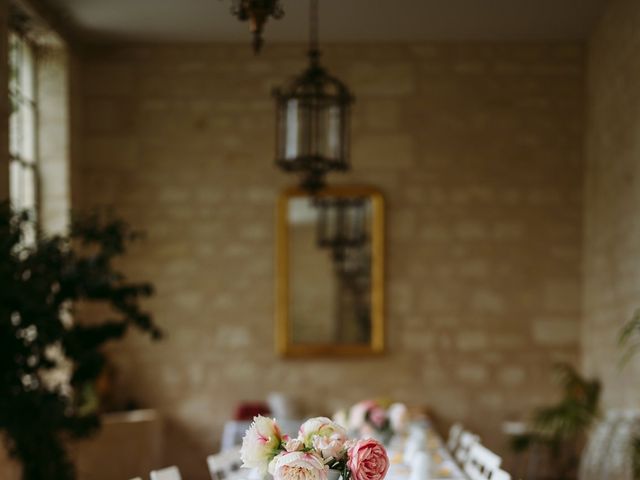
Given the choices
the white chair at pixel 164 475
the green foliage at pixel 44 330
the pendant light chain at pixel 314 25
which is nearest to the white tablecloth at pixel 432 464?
the white chair at pixel 164 475

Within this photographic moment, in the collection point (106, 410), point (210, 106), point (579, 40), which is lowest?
point (106, 410)

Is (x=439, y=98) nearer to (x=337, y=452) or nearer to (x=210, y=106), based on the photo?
(x=210, y=106)

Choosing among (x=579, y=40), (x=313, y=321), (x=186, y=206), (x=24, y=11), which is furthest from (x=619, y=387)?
(x=24, y=11)

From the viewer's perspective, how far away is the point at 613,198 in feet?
20.6

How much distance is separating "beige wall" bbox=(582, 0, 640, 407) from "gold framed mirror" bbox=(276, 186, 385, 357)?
1669mm

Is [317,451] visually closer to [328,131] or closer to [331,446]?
[331,446]

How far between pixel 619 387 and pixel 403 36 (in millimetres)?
3201

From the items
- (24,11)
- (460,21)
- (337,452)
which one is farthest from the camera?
(460,21)

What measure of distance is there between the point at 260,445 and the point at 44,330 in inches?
72.7

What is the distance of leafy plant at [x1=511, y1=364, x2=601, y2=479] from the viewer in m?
5.96

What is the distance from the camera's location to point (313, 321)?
7043mm

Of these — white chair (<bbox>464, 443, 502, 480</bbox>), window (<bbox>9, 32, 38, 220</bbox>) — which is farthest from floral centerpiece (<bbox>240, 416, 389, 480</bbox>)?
window (<bbox>9, 32, 38, 220</bbox>)

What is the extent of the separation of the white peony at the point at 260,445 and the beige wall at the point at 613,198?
3157mm

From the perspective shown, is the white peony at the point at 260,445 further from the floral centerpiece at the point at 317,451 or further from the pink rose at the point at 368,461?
the pink rose at the point at 368,461
